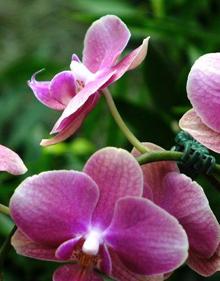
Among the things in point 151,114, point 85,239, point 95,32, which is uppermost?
point 95,32

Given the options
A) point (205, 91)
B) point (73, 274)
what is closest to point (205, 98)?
point (205, 91)

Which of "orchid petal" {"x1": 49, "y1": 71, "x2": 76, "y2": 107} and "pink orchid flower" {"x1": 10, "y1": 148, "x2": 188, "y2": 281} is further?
"orchid petal" {"x1": 49, "y1": 71, "x2": 76, "y2": 107}

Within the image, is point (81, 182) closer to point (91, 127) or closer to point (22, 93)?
point (91, 127)

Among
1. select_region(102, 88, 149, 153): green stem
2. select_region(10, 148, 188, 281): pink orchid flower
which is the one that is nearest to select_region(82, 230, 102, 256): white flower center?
select_region(10, 148, 188, 281): pink orchid flower

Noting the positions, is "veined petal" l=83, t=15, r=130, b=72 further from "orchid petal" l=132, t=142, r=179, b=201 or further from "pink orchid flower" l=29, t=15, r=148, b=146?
"orchid petal" l=132, t=142, r=179, b=201

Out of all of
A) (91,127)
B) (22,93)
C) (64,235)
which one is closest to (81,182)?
(64,235)

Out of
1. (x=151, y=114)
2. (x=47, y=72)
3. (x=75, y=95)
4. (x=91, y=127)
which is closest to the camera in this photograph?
(x=75, y=95)

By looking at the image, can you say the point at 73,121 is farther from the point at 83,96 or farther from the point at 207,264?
the point at 207,264
